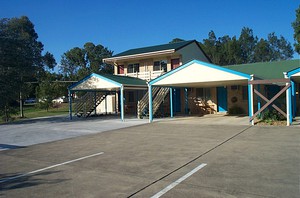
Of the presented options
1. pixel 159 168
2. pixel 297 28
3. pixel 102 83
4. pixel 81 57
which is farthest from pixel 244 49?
pixel 159 168

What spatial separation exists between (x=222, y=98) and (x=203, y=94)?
171 cm

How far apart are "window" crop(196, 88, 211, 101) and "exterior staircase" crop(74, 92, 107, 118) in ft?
30.2

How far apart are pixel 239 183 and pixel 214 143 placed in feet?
14.0

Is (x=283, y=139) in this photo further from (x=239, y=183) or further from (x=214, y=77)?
(x=214, y=77)

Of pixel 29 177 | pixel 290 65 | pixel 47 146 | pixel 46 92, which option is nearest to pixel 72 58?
pixel 46 92

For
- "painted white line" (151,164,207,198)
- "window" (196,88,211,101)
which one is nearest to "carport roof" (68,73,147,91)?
"window" (196,88,211,101)

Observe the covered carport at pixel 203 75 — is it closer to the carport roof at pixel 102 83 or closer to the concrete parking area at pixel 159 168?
the carport roof at pixel 102 83

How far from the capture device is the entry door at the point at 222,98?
2267cm

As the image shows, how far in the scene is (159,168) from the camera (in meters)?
6.53

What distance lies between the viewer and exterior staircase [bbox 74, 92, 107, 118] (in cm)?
2408

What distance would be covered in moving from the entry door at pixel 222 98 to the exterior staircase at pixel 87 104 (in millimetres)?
11003

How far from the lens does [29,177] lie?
20.5 feet

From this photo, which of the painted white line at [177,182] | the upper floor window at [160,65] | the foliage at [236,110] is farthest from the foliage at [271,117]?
the upper floor window at [160,65]

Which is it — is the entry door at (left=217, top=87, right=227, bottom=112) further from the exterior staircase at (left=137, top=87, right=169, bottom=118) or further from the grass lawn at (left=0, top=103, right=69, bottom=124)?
the grass lawn at (left=0, top=103, right=69, bottom=124)
